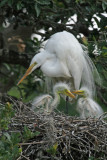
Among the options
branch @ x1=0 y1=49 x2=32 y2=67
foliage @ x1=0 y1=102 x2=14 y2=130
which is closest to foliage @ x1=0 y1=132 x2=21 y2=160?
foliage @ x1=0 y1=102 x2=14 y2=130

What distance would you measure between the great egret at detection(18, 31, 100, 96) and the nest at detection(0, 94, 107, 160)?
3.56ft

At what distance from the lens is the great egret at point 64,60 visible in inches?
146

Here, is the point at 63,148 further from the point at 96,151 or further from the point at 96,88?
the point at 96,88

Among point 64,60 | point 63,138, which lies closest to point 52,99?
point 64,60

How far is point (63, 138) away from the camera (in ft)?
8.13

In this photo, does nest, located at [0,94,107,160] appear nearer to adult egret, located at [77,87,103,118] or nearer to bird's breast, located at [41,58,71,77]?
adult egret, located at [77,87,103,118]

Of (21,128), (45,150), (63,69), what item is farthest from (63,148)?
(63,69)

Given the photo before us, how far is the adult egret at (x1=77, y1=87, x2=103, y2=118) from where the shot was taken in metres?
3.28

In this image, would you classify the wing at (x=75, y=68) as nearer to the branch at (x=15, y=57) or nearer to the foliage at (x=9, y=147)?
the branch at (x=15, y=57)

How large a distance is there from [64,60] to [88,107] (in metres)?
0.62

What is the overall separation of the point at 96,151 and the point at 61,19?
163cm

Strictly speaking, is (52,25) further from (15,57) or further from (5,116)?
(5,116)

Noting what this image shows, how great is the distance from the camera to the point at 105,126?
2.66 m

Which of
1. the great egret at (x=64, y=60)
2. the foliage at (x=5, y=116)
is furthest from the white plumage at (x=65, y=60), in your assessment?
the foliage at (x=5, y=116)
